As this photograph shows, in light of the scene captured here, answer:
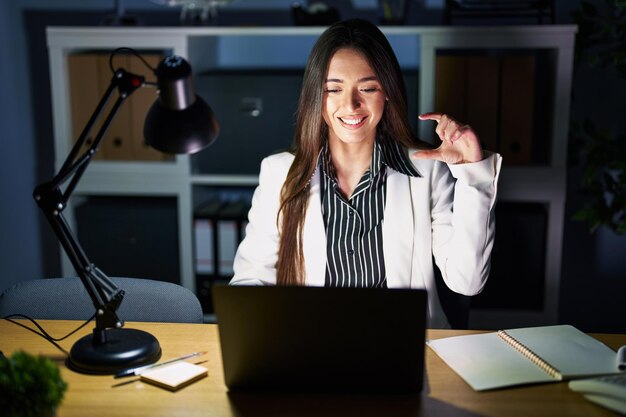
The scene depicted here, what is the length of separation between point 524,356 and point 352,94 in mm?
792

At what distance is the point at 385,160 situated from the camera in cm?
196

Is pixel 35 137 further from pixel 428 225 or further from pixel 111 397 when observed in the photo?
pixel 111 397

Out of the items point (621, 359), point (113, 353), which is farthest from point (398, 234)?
point (113, 353)

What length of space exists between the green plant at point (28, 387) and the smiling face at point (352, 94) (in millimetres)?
1055

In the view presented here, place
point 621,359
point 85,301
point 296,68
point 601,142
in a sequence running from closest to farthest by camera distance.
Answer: point 621,359
point 85,301
point 601,142
point 296,68

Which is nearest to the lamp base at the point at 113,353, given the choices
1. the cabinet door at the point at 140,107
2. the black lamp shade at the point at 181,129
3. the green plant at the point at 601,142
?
the black lamp shade at the point at 181,129

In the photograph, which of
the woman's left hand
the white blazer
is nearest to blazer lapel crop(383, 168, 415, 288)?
the white blazer

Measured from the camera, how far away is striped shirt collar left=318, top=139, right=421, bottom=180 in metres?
1.94

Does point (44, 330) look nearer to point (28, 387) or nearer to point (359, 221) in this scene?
point (28, 387)

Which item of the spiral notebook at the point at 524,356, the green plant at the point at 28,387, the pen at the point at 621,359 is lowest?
the spiral notebook at the point at 524,356

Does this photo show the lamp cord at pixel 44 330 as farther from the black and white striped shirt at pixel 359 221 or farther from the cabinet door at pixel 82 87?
the cabinet door at pixel 82 87

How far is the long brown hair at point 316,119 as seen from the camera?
1.86 meters

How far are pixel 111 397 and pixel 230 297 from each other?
11.2 inches

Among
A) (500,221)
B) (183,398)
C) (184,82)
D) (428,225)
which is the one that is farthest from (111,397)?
(500,221)
